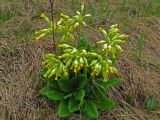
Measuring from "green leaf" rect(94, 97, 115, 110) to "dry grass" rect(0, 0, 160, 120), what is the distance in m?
0.13

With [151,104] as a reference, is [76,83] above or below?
above

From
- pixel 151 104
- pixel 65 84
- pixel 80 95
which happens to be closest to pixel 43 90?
pixel 65 84

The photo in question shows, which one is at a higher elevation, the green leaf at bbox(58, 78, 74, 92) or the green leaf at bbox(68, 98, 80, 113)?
the green leaf at bbox(58, 78, 74, 92)

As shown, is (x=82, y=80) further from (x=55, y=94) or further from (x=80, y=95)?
(x=55, y=94)

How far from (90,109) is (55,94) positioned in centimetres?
32

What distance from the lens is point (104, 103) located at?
3.47 m

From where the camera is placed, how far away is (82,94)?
333cm

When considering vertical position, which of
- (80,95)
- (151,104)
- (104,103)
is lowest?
(151,104)

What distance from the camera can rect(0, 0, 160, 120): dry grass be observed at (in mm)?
3537

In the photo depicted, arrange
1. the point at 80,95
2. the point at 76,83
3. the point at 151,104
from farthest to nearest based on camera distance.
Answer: the point at 151,104, the point at 76,83, the point at 80,95

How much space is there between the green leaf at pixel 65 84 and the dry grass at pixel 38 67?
0.22 metres

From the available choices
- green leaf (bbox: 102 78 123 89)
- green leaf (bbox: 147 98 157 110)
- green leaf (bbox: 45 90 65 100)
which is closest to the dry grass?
green leaf (bbox: 147 98 157 110)

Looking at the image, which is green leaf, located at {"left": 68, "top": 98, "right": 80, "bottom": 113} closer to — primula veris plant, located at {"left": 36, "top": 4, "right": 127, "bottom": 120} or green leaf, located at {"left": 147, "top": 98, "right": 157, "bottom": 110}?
primula veris plant, located at {"left": 36, "top": 4, "right": 127, "bottom": 120}

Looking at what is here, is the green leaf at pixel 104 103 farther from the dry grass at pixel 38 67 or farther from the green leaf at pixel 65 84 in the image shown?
the green leaf at pixel 65 84
